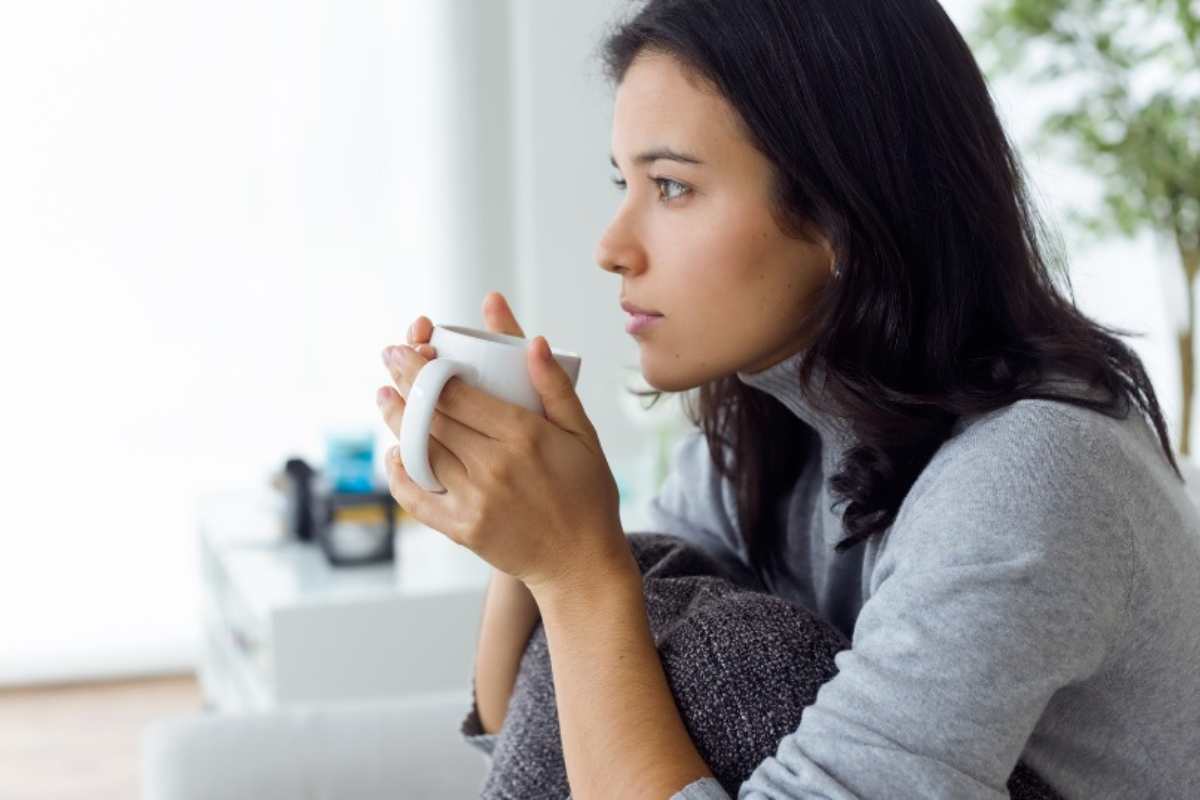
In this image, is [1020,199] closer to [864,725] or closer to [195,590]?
[864,725]

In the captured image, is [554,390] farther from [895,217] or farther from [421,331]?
[895,217]

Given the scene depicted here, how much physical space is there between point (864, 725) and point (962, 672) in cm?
7

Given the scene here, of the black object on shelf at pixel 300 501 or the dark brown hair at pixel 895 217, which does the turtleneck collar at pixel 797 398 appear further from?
the black object on shelf at pixel 300 501

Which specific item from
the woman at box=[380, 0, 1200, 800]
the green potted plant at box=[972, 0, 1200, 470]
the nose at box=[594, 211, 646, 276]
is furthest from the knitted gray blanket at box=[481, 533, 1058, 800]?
the green potted plant at box=[972, 0, 1200, 470]

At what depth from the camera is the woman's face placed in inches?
42.3

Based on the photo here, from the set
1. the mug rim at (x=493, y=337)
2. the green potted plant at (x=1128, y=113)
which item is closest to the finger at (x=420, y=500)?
the mug rim at (x=493, y=337)

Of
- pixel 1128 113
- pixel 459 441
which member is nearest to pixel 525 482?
pixel 459 441

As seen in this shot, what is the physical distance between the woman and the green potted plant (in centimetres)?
182

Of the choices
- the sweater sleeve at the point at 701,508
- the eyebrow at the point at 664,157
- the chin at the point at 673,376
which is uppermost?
the eyebrow at the point at 664,157

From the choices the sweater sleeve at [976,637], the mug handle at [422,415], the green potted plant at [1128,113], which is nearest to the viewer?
the sweater sleeve at [976,637]

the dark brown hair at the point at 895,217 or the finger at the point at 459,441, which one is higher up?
the dark brown hair at the point at 895,217

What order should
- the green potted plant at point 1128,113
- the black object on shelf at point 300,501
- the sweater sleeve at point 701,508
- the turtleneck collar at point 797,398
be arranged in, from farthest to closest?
the green potted plant at point 1128,113, the black object on shelf at point 300,501, the sweater sleeve at point 701,508, the turtleneck collar at point 797,398

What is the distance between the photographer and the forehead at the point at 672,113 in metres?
1.07

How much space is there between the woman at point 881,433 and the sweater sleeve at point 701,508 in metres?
0.21
